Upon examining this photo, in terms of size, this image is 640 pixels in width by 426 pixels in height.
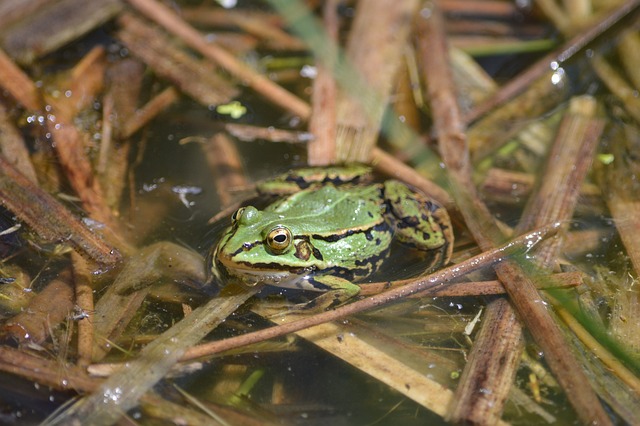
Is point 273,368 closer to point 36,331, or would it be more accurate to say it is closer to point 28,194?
point 36,331

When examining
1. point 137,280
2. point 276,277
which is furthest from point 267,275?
point 137,280

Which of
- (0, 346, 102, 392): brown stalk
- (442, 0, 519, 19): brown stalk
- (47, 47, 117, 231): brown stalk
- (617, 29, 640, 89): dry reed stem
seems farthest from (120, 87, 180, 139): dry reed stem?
(617, 29, 640, 89): dry reed stem

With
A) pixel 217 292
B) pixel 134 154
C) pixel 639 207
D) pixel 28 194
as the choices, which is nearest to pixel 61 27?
pixel 134 154

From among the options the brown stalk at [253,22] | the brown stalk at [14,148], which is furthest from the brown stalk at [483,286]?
the brown stalk at [253,22]

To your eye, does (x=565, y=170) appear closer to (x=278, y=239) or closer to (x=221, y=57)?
(x=278, y=239)

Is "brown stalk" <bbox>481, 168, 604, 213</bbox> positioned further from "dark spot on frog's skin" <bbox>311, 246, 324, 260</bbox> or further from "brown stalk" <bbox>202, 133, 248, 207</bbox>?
"brown stalk" <bbox>202, 133, 248, 207</bbox>

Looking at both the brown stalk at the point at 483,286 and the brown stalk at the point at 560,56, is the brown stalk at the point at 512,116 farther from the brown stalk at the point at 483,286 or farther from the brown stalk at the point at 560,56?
the brown stalk at the point at 483,286
